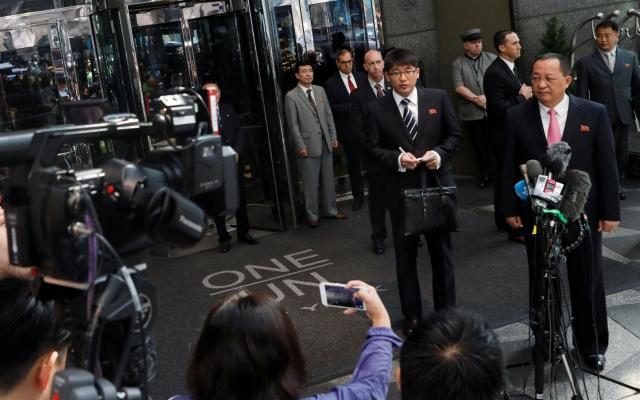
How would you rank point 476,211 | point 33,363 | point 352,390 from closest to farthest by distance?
point 33,363 < point 352,390 < point 476,211

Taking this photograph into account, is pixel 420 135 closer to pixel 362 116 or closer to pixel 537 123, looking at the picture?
pixel 537 123

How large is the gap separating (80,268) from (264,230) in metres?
6.47

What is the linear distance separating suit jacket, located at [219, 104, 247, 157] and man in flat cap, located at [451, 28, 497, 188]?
8.90ft

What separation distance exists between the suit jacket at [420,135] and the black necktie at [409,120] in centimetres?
2

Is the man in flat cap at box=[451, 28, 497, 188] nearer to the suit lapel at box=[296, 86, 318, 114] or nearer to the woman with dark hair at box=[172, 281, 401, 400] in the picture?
the suit lapel at box=[296, 86, 318, 114]

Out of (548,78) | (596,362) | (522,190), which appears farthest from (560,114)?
(596,362)

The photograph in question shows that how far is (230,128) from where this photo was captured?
695 cm

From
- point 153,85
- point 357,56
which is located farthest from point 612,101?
point 153,85

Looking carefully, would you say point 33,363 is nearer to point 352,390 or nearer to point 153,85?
point 352,390

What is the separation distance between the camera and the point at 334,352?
14.9 ft

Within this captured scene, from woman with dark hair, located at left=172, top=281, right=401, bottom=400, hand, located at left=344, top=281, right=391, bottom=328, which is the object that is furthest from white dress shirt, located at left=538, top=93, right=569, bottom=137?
woman with dark hair, located at left=172, top=281, right=401, bottom=400

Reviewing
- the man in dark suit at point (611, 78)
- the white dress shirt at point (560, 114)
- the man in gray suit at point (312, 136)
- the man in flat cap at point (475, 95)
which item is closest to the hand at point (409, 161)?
the white dress shirt at point (560, 114)

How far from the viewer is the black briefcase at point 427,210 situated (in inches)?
172

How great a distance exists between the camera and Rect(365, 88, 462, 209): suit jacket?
4551 millimetres
